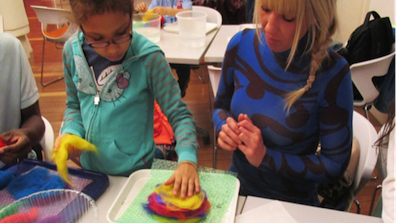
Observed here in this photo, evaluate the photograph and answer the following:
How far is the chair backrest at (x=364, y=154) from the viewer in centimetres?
106

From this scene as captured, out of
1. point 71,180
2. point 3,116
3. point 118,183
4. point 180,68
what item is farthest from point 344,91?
point 180,68

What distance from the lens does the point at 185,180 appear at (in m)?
0.85

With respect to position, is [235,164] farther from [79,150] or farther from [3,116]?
[3,116]

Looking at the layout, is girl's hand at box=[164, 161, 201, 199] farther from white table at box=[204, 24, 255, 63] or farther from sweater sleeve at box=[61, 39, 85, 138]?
white table at box=[204, 24, 255, 63]

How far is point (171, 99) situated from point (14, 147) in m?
0.52

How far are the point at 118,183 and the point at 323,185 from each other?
0.77 meters

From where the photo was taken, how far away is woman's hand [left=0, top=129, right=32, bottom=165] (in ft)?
3.14

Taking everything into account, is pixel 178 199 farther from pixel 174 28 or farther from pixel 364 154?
pixel 174 28

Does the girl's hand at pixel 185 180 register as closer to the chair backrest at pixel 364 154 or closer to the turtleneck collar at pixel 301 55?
the turtleneck collar at pixel 301 55

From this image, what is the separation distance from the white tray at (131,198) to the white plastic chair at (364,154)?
0.48 meters

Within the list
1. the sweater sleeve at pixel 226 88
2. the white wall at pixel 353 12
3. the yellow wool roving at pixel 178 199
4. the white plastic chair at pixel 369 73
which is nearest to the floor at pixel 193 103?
the white plastic chair at pixel 369 73

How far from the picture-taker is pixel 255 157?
0.99m

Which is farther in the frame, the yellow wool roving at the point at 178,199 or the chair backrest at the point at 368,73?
the chair backrest at the point at 368,73

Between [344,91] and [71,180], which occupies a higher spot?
[344,91]
